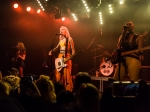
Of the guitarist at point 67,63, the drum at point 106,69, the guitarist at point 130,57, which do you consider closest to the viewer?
the guitarist at point 130,57

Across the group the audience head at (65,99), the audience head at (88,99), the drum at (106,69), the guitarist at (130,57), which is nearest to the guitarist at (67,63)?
the drum at (106,69)

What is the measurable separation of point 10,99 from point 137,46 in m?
4.94

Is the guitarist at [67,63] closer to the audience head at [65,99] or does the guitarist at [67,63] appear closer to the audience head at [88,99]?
the audience head at [88,99]

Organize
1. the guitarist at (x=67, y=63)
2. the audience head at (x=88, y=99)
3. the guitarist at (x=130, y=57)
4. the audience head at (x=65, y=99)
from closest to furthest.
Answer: the audience head at (x=65, y=99), the audience head at (x=88, y=99), the guitarist at (x=130, y=57), the guitarist at (x=67, y=63)

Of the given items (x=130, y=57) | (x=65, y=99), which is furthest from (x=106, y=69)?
(x=65, y=99)

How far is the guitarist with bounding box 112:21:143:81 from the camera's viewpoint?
17.5ft

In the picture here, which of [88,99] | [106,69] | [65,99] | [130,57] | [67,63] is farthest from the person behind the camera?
[106,69]

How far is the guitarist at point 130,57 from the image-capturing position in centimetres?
532

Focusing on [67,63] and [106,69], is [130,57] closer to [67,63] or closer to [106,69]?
[67,63]

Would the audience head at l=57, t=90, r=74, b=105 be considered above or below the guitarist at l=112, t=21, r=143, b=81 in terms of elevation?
below

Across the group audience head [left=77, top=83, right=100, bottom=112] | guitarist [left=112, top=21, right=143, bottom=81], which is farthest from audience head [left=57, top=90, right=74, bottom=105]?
guitarist [left=112, top=21, right=143, bottom=81]

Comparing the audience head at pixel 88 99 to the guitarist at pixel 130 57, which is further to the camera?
the guitarist at pixel 130 57

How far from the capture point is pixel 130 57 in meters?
5.41

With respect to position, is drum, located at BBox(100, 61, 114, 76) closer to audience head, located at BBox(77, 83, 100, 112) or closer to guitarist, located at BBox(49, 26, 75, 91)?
guitarist, located at BBox(49, 26, 75, 91)
